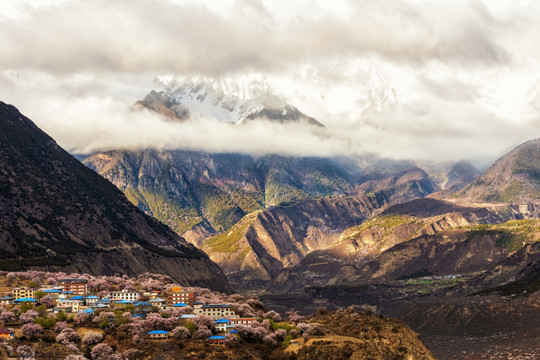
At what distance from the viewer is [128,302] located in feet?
588

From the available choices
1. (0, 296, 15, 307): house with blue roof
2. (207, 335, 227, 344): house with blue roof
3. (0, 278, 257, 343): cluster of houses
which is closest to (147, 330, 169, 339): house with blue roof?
(0, 278, 257, 343): cluster of houses

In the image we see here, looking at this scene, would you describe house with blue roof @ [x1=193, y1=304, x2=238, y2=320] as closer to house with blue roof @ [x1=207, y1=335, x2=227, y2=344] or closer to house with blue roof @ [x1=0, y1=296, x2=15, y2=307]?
house with blue roof @ [x1=207, y1=335, x2=227, y2=344]

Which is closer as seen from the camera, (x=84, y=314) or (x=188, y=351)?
(x=188, y=351)

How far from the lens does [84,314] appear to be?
512ft

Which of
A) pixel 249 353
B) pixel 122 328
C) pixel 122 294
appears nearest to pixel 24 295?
pixel 122 294

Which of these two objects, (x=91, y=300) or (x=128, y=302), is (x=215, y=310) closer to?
(x=128, y=302)

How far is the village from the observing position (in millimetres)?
142000

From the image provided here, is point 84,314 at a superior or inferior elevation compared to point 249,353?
superior

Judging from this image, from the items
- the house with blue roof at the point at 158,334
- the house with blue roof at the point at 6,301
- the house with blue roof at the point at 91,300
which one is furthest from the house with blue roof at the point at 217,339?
the house with blue roof at the point at 6,301

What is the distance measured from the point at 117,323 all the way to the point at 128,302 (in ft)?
79.9

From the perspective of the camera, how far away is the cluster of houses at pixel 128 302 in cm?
16362

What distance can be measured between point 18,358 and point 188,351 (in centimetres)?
3034

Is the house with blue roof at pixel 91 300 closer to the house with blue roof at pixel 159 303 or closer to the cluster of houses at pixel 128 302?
the cluster of houses at pixel 128 302

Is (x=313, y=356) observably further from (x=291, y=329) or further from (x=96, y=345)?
(x=96, y=345)
